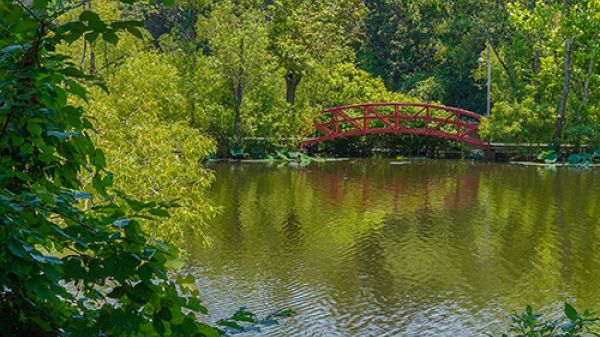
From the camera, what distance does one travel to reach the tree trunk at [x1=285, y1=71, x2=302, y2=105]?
33.9 m

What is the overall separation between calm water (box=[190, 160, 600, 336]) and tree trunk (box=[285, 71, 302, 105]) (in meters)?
8.83

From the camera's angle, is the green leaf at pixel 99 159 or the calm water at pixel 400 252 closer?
the green leaf at pixel 99 159

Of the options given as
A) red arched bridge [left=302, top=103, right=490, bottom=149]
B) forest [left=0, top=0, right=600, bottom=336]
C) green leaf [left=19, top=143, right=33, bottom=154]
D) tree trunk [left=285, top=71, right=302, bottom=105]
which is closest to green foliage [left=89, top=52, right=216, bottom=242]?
forest [left=0, top=0, right=600, bottom=336]

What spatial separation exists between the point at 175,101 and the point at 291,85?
9151mm

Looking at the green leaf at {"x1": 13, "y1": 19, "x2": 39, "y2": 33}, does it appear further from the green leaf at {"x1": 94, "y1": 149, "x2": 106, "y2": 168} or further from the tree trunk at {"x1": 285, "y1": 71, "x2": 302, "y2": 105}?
the tree trunk at {"x1": 285, "y1": 71, "x2": 302, "y2": 105}

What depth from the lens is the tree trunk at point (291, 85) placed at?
33.9 m

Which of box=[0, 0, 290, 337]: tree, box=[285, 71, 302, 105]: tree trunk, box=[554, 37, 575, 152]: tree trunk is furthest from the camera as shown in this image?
box=[285, 71, 302, 105]: tree trunk

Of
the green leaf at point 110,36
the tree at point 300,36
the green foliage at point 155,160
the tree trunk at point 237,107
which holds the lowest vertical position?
the green foliage at point 155,160

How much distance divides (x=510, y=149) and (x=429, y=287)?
63.8 feet

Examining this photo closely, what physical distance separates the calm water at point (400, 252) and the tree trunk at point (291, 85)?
8832mm

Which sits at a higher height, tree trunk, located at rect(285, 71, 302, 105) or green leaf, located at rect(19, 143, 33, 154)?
tree trunk, located at rect(285, 71, 302, 105)

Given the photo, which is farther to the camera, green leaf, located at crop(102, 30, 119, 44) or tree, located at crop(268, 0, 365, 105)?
tree, located at crop(268, 0, 365, 105)

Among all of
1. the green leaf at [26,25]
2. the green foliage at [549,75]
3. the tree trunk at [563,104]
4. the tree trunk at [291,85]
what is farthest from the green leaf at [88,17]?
the tree trunk at [291,85]

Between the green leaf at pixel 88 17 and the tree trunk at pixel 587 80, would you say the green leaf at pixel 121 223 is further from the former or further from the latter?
the tree trunk at pixel 587 80
